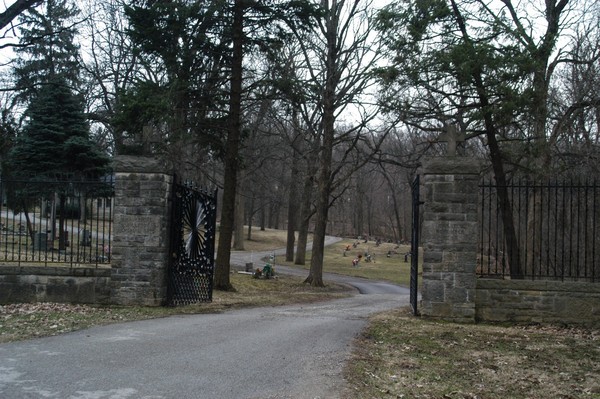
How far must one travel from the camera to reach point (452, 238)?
32.3 feet

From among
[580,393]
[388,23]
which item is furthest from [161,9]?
[580,393]

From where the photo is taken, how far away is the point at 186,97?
15.9 m

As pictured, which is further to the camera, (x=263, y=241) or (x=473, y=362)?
(x=263, y=241)

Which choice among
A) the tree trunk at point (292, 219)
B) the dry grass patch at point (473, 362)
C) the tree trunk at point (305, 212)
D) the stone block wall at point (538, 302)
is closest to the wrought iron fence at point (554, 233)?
the stone block wall at point (538, 302)

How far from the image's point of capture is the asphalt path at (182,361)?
17.2ft

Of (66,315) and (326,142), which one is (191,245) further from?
(326,142)

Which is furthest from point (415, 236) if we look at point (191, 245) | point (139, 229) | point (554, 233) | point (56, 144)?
point (56, 144)

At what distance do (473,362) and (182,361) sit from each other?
3.63m

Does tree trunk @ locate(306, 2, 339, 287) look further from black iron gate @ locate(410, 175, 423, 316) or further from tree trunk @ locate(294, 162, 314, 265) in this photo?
black iron gate @ locate(410, 175, 423, 316)

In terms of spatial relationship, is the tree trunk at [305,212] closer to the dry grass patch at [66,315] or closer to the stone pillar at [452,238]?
the dry grass patch at [66,315]

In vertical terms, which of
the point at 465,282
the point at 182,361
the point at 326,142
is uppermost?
the point at 326,142

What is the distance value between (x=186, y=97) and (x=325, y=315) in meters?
8.16

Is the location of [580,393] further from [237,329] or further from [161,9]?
[161,9]

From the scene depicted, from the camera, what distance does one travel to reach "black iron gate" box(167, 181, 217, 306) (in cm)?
1066
